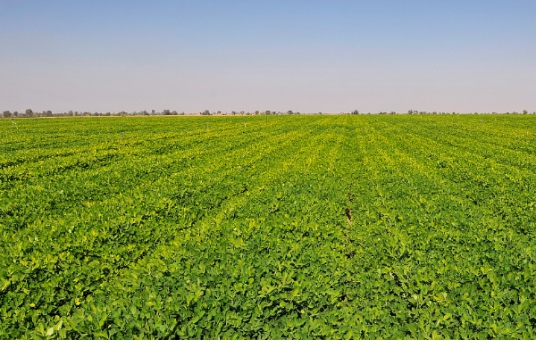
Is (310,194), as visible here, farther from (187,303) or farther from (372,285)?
(187,303)

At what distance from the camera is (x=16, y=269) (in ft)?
18.0

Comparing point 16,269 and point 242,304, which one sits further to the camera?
point 16,269

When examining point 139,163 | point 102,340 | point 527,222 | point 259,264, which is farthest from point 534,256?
point 139,163

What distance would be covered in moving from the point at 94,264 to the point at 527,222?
35.6ft

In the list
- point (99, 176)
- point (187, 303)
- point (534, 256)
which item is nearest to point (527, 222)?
point (534, 256)

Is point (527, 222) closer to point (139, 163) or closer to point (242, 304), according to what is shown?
point (242, 304)

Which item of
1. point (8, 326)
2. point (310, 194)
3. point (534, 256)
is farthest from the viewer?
point (310, 194)

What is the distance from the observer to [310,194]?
10.1m

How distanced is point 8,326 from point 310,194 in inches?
303

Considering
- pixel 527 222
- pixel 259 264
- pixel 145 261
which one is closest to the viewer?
pixel 259 264

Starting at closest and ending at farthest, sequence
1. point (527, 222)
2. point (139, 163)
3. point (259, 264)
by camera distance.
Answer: point (259, 264), point (527, 222), point (139, 163)

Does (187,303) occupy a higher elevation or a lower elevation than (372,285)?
higher

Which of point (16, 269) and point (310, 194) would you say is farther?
point (310, 194)

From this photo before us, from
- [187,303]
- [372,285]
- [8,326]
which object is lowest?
[8,326]
